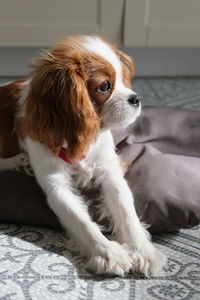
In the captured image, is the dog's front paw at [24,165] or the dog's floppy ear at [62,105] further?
the dog's front paw at [24,165]

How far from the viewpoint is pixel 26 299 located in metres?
1.16

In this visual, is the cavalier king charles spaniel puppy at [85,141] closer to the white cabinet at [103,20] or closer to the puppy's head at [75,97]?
the puppy's head at [75,97]

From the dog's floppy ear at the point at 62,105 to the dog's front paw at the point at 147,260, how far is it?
0.37 m

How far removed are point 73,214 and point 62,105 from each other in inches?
13.5

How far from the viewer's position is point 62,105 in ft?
4.49

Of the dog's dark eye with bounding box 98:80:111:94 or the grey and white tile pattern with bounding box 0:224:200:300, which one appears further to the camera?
the dog's dark eye with bounding box 98:80:111:94

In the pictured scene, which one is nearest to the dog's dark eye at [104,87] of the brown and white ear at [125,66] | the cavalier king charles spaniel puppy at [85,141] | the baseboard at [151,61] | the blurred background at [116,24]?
the cavalier king charles spaniel puppy at [85,141]

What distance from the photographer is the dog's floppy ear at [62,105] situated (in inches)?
53.3

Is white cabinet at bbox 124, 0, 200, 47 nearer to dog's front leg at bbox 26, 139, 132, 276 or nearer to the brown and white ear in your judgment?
the brown and white ear

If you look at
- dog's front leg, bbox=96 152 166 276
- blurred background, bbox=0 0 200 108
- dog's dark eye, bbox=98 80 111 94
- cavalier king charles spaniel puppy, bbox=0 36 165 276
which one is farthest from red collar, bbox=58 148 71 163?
blurred background, bbox=0 0 200 108

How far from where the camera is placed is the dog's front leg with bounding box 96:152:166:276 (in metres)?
1.29

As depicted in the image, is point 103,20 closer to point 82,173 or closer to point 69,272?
point 82,173

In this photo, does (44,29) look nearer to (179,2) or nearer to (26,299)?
(179,2)

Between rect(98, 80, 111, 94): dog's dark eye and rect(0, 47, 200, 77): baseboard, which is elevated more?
rect(98, 80, 111, 94): dog's dark eye
